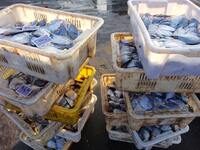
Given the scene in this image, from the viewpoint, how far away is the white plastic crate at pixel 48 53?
1277 mm

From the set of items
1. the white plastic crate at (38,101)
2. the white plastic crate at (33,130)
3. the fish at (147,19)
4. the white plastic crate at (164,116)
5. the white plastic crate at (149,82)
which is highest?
the fish at (147,19)

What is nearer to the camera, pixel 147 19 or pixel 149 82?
pixel 149 82

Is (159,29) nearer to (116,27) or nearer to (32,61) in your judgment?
(32,61)

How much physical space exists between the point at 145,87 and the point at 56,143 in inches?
37.2

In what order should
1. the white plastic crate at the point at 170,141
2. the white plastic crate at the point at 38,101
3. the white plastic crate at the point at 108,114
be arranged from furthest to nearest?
the white plastic crate at the point at 170,141
the white plastic crate at the point at 108,114
the white plastic crate at the point at 38,101

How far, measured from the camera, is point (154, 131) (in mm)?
1916

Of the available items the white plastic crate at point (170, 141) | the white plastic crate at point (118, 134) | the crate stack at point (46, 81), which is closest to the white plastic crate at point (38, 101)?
the crate stack at point (46, 81)

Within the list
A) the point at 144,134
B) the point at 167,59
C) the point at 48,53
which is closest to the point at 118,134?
the point at 144,134

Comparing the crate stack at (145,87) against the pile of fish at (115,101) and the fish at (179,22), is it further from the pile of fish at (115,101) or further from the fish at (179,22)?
the fish at (179,22)

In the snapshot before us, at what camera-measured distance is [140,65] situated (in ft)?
5.20

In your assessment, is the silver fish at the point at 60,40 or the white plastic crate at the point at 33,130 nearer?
the silver fish at the point at 60,40

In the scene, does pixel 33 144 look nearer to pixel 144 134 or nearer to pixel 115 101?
pixel 115 101

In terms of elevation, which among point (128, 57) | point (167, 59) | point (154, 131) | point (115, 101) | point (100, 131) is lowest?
point (100, 131)

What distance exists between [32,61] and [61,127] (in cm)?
69
